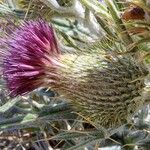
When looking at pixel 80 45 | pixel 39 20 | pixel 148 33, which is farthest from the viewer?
pixel 80 45

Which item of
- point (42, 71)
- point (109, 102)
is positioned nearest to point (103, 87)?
point (109, 102)

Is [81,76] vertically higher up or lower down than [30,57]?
lower down

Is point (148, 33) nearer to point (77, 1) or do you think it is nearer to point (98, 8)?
point (98, 8)

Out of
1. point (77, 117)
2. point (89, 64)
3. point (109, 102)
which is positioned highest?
point (89, 64)

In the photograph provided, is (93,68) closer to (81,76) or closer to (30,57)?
(81,76)

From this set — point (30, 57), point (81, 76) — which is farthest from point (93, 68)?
point (30, 57)
